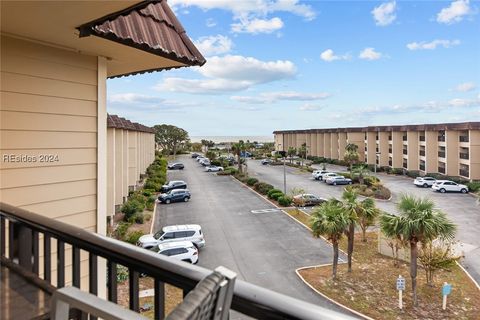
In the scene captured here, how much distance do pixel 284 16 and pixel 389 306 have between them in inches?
733

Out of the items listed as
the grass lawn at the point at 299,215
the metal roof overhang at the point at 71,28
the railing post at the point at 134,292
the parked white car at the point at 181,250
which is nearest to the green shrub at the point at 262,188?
the grass lawn at the point at 299,215

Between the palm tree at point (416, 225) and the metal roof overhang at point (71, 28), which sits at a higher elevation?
the metal roof overhang at point (71, 28)

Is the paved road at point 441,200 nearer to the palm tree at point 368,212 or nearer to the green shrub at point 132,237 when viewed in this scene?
the palm tree at point 368,212

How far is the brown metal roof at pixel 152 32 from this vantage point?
284cm

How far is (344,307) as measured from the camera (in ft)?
33.9

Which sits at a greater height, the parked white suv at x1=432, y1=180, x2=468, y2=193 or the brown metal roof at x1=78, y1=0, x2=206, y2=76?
the brown metal roof at x1=78, y1=0, x2=206, y2=76

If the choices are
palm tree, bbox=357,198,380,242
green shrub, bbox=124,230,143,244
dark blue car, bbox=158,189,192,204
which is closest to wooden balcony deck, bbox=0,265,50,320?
green shrub, bbox=124,230,143,244

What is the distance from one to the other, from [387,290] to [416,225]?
7.92 feet

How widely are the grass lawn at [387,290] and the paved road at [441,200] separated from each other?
1.58 m

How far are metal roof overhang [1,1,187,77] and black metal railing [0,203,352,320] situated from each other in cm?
132

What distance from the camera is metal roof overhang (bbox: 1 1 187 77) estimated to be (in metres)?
2.28

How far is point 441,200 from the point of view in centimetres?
2553

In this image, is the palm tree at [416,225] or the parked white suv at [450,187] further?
the parked white suv at [450,187]

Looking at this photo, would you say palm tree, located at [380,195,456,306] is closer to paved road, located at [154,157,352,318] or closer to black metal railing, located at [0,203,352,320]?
paved road, located at [154,157,352,318]
